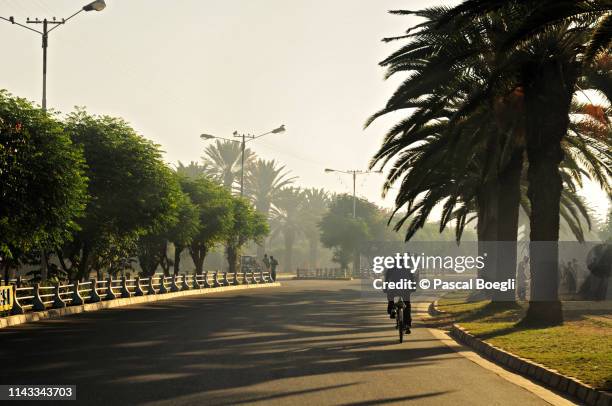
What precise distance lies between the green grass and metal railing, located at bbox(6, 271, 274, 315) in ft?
40.4

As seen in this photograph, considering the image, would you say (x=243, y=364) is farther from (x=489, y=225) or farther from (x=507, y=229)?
(x=489, y=225)

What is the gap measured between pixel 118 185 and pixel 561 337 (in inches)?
952

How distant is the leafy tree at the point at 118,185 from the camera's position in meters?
39.5

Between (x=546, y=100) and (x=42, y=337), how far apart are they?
523 inches

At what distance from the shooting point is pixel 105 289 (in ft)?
129

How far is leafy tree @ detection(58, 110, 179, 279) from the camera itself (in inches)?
1556

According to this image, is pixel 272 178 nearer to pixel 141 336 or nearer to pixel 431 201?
pixel 431 201

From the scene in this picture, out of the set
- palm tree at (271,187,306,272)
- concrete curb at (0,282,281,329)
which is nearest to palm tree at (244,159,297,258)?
palm tree at (271,187,306,272)

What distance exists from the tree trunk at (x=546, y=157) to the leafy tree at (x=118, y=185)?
20175 mm

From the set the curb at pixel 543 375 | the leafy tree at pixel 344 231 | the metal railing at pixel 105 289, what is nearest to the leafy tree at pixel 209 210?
the metal railing at pixel 105 289

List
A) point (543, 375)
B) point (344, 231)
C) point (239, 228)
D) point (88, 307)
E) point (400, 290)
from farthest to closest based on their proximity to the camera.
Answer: point (344, 231) < point (239, 228) < point (88, 307) < point (400, 290) < point (543, 375)

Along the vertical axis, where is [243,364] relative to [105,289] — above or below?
below

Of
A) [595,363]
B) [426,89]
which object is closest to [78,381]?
[595,363]

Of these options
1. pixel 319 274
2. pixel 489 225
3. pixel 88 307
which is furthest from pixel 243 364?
pixel 319 274
